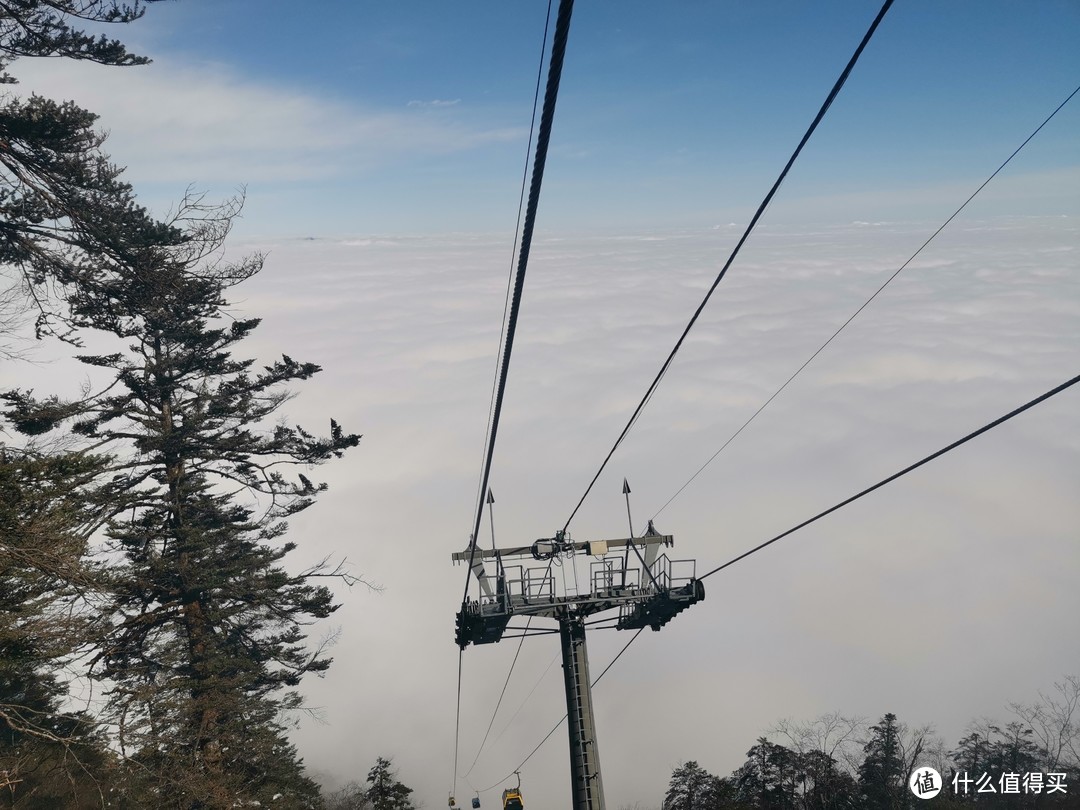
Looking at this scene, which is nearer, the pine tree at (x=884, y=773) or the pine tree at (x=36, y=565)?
the pine tree at (x=36, y=565)

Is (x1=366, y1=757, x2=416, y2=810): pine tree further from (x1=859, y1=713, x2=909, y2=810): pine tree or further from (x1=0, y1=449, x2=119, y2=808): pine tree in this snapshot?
(x1=0, y1=449, x2=119, y2=808): pine tree

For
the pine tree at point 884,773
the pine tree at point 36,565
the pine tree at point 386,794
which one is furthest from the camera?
the pine tree at point 386,794

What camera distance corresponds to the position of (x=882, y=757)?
4888cm

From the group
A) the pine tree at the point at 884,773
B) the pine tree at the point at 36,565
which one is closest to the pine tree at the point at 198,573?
the pine tree at the point at 36,565

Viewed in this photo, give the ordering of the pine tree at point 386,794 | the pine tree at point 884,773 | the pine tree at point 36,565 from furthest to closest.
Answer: the pine tree at point 386,794
the pine tree at point 884,773
the pine tree at point 36,565

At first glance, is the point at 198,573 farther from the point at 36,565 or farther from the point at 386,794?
the point at 386,794

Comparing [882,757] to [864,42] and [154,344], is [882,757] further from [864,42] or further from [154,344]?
[864,42]

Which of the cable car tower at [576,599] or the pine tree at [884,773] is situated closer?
the cable car tower at [576,599]

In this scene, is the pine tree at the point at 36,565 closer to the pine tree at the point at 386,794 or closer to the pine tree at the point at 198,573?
the pine tree at the point at 198,573

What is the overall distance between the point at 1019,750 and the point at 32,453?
2126 inches

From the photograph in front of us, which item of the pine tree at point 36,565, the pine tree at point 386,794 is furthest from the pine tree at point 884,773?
the pine tree at point 36,565

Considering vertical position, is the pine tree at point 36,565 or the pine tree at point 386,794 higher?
the pine tree at point 36,565

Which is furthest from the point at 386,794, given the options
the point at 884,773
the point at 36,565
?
the point at 36,565

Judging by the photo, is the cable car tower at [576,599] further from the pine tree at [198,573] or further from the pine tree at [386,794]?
the pine tree at [386,794]
